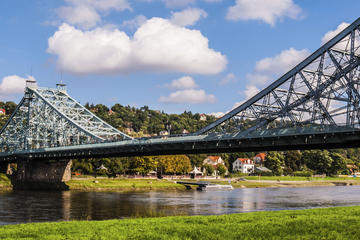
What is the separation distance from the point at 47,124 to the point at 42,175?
11.3 m

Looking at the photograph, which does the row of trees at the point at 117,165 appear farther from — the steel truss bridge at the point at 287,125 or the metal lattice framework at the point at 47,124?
the steel truss bridge at the point at 287,125

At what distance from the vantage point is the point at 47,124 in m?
86.1

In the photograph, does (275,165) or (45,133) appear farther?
(275,165)

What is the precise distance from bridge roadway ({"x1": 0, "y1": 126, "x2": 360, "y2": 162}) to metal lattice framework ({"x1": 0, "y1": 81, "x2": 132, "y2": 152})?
9.31 m

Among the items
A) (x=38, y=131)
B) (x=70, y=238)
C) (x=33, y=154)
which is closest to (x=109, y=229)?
(x=70, y=238)

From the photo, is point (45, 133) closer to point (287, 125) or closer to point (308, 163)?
point (287, 125)

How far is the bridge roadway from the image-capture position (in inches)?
1578

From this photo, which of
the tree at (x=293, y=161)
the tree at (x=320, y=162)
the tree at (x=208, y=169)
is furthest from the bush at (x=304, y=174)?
the tree at (x=208, y=169)

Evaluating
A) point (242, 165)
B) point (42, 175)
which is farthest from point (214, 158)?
point (42, 175)

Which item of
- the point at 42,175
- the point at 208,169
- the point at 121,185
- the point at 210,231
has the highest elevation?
the point at 42,175

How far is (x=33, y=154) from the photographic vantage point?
262ft

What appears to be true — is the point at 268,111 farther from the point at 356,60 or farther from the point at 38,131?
the point at 38,131

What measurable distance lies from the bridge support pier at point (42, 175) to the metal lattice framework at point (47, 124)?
4.18 metres

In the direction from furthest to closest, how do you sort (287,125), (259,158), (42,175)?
(259,158), (42,175), (287,125)
